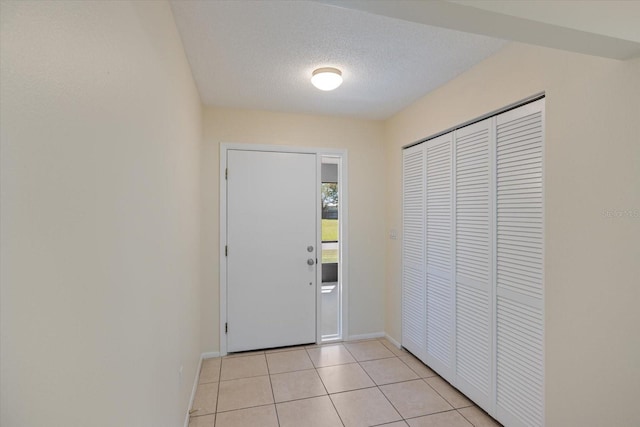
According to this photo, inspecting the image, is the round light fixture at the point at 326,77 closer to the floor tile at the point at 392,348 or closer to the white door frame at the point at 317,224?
the white door frame at the point at 317,224

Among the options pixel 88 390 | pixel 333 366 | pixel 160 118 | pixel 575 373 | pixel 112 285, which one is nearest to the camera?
pixel 88 390

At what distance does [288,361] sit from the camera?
2.91 metres

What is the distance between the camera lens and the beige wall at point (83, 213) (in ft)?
1.61

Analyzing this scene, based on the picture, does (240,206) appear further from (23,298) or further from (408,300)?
(23,298)

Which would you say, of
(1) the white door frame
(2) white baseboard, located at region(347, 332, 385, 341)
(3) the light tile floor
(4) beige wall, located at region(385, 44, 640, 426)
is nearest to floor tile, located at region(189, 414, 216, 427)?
(3) the light tile floor

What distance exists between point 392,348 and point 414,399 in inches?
35.2

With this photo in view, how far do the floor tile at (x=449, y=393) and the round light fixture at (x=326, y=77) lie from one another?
2.50m

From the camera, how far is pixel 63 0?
0.62m

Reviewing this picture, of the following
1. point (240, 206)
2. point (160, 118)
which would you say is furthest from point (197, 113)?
point (160, 118)

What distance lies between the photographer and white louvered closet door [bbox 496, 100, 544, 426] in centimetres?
175

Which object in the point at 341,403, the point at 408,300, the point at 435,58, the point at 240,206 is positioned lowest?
the point at 341,403

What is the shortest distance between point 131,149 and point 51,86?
18.1 inches

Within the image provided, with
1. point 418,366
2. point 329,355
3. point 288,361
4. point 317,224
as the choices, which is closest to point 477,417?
point 418,366

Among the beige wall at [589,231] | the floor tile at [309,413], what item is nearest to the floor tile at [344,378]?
the floor tile at [309,413]
